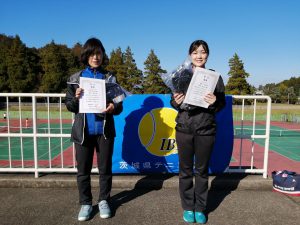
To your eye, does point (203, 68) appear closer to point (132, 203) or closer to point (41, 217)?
point (132, 203)

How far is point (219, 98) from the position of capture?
9.64 feet

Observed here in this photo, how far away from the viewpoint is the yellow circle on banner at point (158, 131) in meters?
4.20

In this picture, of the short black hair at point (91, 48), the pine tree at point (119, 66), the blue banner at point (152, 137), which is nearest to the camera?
the short black hair at point (91, 48)

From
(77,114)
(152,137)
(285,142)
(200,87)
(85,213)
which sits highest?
(200,87)

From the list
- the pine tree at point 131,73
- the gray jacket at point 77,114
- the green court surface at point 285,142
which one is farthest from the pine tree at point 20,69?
the gray jacket at point 77,114

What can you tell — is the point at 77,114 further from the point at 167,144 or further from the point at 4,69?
the point at 4,69

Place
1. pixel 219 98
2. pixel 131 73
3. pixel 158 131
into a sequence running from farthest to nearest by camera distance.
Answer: pixel 131 73, pixel 158 131, pixel 219 98

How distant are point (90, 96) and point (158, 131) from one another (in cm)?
156

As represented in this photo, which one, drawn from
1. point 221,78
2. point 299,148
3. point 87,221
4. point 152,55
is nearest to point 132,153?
point 87,221

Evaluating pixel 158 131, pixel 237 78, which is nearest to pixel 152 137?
pixel 158 131

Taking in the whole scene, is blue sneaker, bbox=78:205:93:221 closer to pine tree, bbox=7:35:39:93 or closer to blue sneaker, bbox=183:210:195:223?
blue sneaker, bbox=183:210:195:223

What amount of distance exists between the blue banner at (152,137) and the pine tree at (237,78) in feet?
143

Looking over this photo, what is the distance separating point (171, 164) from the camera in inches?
170

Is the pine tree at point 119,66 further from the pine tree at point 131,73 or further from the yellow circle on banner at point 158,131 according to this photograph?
the yellow circle on banner at point 158,131
